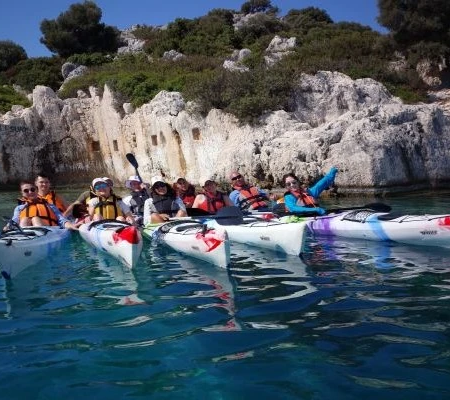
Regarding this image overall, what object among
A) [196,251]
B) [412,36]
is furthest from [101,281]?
[412,36]

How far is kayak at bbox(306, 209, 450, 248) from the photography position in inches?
265

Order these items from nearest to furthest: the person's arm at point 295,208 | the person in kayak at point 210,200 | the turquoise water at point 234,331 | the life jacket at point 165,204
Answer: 1. the turquoise water at point 234,331
2. the life jacket at point 165,204
3. the person's arm at point 295,208
4. the person in kayak at point 210,200

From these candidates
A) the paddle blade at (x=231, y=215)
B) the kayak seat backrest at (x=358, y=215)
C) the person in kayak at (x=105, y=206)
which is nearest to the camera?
the paddle blade at (x=231, y=215)

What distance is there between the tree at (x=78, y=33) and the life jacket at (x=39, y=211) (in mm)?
32422

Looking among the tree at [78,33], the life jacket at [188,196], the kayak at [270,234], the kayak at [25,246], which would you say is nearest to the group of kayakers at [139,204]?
the life jacket at [188,196]

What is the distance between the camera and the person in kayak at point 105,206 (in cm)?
804

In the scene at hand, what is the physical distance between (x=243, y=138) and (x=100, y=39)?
27596 mm

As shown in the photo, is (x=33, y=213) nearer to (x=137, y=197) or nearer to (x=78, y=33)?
(x=137, y=197)

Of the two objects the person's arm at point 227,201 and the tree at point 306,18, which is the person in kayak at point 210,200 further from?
the tree at point 306,18

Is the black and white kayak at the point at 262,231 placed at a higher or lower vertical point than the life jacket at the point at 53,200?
lower

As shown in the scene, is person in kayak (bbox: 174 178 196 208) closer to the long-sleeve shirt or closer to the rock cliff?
the long-sleeve shirt

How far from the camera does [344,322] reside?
3822 mm

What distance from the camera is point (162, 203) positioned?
28.0ft

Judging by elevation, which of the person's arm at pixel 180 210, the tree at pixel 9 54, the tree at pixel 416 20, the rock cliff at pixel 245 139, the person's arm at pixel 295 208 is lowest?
the person's arm at pixel 295 208
